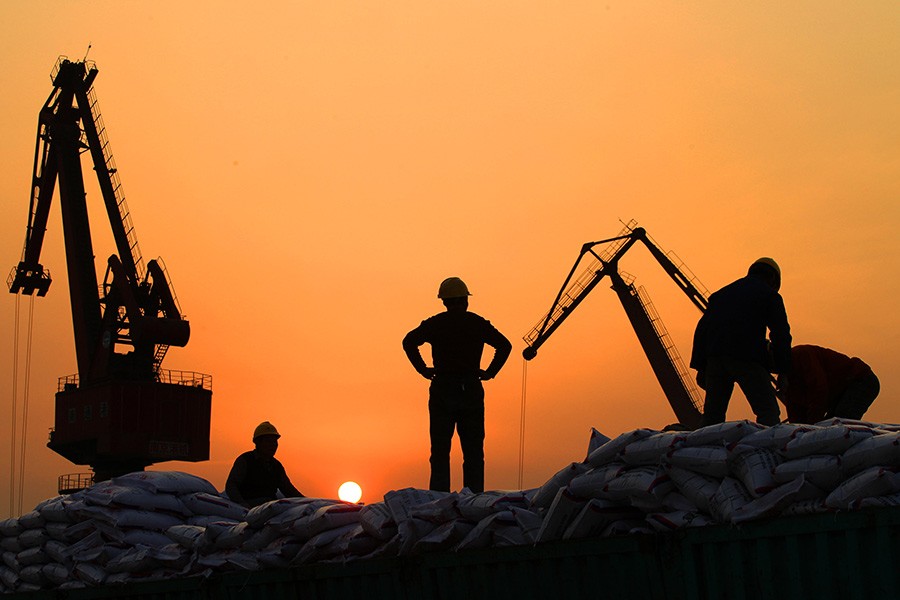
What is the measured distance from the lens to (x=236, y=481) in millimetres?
8992

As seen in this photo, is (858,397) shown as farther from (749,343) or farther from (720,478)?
(720,478)

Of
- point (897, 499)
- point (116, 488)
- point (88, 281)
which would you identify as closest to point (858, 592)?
point (897, 499)

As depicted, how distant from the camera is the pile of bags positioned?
5066 mm

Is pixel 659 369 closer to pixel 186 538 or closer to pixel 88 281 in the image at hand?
pixel 88 281

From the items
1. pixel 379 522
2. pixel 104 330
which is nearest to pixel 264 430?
pixel 379 522

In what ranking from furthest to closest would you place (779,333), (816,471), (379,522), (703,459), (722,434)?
(779,333) < (379,522) < (722,434) < (703,459) < (816,471)

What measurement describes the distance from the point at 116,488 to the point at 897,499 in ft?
18.3

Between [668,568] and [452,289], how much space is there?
12.4 ft

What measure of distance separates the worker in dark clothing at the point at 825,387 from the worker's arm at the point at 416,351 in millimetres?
2459

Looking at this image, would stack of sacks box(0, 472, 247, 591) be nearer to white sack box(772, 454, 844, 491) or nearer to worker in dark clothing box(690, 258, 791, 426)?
worker in dark clothing box(690, 258, 791, 426)

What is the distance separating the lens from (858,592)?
4648 millimetres

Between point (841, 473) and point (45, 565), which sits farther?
point (45, 565)

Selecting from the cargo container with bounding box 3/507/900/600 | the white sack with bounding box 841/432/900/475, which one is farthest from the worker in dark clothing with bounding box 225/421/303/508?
the white sack with bounding box 841/432/900/475

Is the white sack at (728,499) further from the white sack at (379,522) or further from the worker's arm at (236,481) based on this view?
the worker's arm at (236,481)
